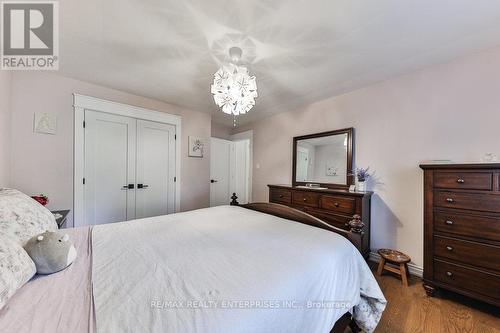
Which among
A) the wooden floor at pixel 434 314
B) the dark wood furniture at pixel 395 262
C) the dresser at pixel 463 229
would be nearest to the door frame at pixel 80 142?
the wooden floor at pixel 434 314

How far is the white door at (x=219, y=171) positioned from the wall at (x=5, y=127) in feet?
9.85

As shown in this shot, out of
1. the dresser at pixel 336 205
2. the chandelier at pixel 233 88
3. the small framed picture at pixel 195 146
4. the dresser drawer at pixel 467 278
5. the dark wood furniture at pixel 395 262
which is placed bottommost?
the dark wood furniture at pixel 395 262

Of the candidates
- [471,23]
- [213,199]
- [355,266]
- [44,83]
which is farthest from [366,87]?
[44,83]

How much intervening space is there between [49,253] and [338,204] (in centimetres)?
267

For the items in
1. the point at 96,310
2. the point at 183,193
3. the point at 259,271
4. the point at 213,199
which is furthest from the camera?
the point at 213,199

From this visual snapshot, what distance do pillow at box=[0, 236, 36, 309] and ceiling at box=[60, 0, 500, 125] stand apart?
161 cm

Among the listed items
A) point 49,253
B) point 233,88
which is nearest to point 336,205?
point 233,88

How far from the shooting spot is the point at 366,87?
2738 mm

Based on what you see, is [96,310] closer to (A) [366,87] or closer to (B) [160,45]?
(B) [160,45]

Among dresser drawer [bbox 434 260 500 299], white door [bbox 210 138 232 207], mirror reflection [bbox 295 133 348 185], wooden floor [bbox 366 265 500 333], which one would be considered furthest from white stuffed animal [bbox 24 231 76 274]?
white door [bbox 210 138 232 207]

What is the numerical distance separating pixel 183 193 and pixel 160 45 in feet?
8.32

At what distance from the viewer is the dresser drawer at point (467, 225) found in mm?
1616

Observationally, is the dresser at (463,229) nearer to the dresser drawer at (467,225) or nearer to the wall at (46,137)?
the dresser drawer at (467,225)

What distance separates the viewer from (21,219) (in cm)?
105
